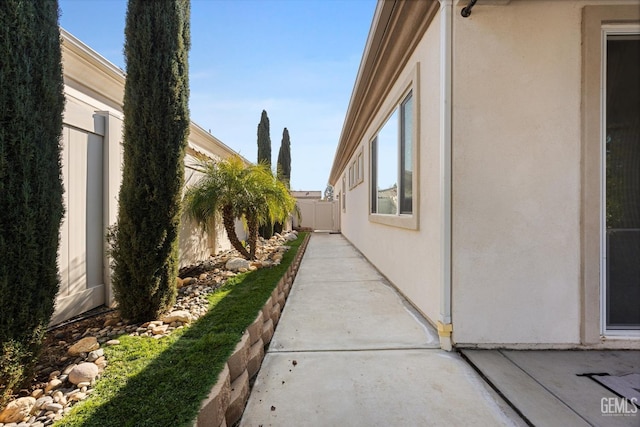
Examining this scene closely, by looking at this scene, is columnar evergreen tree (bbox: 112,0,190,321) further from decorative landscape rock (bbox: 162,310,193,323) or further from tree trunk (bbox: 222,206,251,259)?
tree trunk (bbox: 222,206,251,259)

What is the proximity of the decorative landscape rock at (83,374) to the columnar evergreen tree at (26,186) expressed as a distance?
271 mm

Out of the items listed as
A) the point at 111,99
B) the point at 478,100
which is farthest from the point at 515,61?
the point at 111,99

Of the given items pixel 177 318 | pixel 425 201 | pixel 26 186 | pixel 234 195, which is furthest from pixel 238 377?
pixel 234 195

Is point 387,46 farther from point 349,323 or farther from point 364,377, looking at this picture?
point 364,377

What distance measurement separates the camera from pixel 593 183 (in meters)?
2.53

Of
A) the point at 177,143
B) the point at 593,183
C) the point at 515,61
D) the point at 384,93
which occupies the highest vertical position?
the point at 384,93

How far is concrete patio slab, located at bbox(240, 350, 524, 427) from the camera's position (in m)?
1.79

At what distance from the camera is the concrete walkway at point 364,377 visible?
1815 mm

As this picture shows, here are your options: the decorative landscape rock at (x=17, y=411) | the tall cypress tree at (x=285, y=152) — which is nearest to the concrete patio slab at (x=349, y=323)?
the decorative landscape rock at (x=17, y=411)

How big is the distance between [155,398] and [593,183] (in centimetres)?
378

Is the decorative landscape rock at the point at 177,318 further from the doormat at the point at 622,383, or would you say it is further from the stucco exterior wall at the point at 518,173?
the doormat at the point at 622,383

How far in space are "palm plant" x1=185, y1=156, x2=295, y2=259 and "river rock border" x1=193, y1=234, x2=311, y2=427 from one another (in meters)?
3.04

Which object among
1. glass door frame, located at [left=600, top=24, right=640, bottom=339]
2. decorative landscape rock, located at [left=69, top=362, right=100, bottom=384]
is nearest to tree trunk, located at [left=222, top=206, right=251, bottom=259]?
decorative landscape rock, located at [left=69, top=362, right=100, bottom=384]

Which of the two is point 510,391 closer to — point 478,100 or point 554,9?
point 478,100
